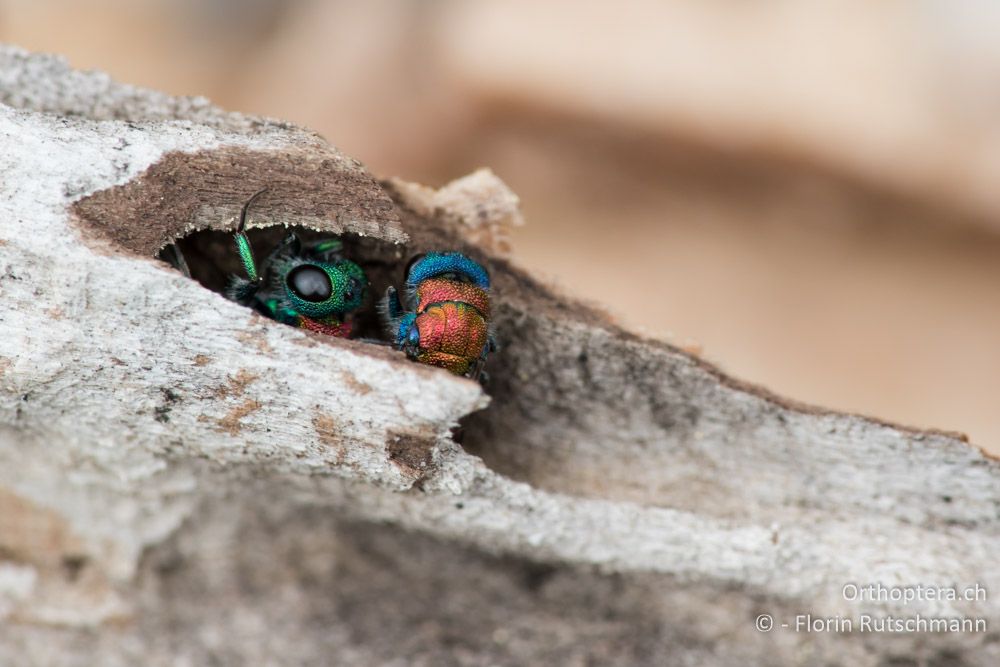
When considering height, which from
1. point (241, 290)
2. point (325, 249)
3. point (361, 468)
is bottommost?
point (361, 468)

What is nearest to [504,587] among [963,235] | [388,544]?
[388,544]

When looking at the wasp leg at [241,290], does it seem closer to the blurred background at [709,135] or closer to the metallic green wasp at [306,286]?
the metallic green wasp at [306,286]

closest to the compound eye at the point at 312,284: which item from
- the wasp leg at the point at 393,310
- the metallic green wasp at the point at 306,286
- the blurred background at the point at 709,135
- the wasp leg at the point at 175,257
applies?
the metallic green wasp at the point at 306,286

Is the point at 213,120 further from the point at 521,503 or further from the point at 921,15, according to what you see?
the point at 921,15

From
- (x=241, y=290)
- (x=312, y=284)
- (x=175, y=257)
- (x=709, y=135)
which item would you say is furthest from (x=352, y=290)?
(x=709, y=135)

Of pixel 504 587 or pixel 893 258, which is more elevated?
pixel 893 258

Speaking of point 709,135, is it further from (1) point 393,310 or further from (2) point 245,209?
(2) point 245,209
